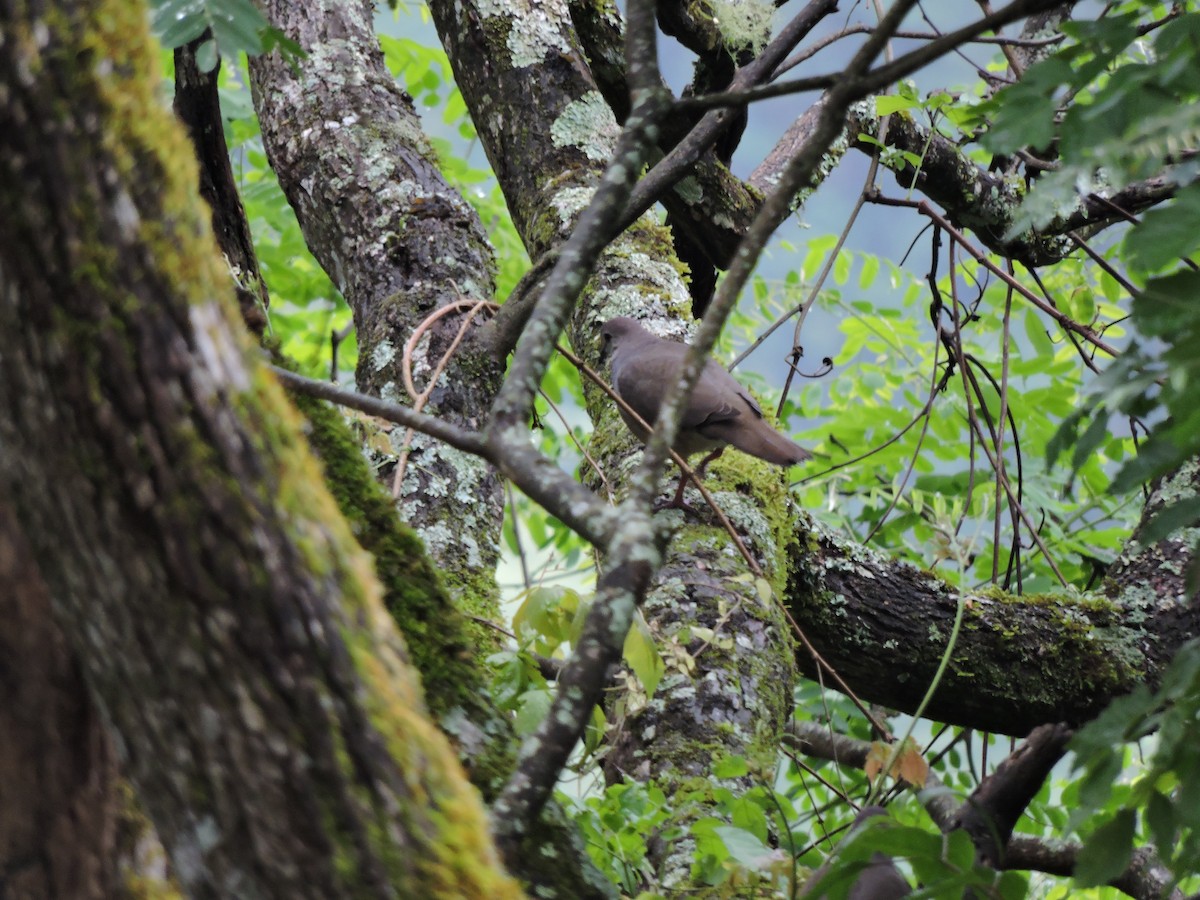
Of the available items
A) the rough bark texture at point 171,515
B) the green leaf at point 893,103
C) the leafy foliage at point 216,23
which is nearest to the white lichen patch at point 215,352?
the rough bark texture at point 171,515

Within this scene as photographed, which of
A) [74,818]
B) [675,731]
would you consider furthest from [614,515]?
[675,731]

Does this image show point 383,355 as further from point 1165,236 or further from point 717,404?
point 1165,236

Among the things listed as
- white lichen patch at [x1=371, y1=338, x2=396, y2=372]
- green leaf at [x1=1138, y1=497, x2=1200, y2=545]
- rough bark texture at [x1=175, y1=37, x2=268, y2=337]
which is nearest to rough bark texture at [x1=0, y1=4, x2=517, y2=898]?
green leaf at [x1=1138, y1=497, x2=1200, y2=545]

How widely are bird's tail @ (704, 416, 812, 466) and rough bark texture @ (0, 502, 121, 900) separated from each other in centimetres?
257

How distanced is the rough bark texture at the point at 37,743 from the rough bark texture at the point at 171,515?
0.59 ft

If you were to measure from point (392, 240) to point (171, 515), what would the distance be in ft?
8.61

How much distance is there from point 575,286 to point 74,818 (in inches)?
30.2

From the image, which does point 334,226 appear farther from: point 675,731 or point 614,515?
point 614,515

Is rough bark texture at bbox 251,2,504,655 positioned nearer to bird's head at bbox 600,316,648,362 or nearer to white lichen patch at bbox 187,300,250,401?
bird's head at bbox 600,316,648,362

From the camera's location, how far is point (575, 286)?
4.51 feet

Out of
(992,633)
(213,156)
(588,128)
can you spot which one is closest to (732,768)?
(992,633)

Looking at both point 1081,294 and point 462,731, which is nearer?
point 462,731

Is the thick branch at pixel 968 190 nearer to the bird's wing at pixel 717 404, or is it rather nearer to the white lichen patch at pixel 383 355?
the bird's wing at pixel 717 404

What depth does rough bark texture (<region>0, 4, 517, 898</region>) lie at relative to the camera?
898 millimetres
